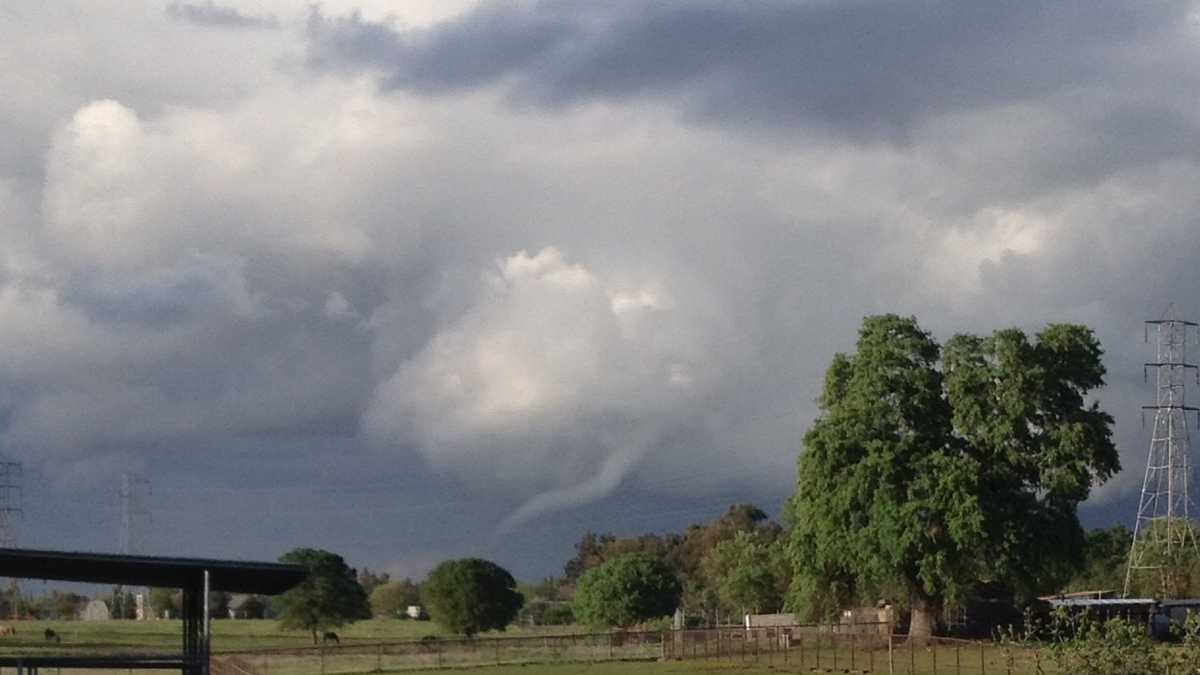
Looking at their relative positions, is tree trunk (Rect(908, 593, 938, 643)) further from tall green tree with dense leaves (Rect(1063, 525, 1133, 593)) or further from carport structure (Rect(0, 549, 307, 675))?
carport structure (Rect(0, 549, 307, 675))

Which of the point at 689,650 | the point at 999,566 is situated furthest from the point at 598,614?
the point at 999,566

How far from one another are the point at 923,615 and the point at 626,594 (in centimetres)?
4978

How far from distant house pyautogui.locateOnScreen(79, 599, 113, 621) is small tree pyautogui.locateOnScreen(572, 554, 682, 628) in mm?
36510

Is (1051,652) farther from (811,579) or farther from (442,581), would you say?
(442,581)

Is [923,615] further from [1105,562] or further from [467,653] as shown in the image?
[1105,562]

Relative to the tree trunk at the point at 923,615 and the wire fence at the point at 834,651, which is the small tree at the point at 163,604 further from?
the tree trunk at the point at 923,615

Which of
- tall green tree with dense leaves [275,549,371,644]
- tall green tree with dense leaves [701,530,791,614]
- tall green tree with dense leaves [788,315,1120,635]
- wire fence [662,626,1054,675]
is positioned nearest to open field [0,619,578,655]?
tall green tree with dense leaves [275,549,371,644]

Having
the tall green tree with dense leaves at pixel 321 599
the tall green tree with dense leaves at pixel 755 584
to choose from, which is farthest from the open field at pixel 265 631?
the tall green tree with dense leaves at pixel 755 584

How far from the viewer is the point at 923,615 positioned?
86.4 metres

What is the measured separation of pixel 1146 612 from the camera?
88750 millimetres

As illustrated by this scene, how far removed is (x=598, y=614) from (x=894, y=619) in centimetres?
4681

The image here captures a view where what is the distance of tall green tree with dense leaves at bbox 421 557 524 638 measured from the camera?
445 ft

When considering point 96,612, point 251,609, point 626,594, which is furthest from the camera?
point 251,609

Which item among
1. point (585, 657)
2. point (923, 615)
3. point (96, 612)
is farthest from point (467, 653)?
point (96, 612)
